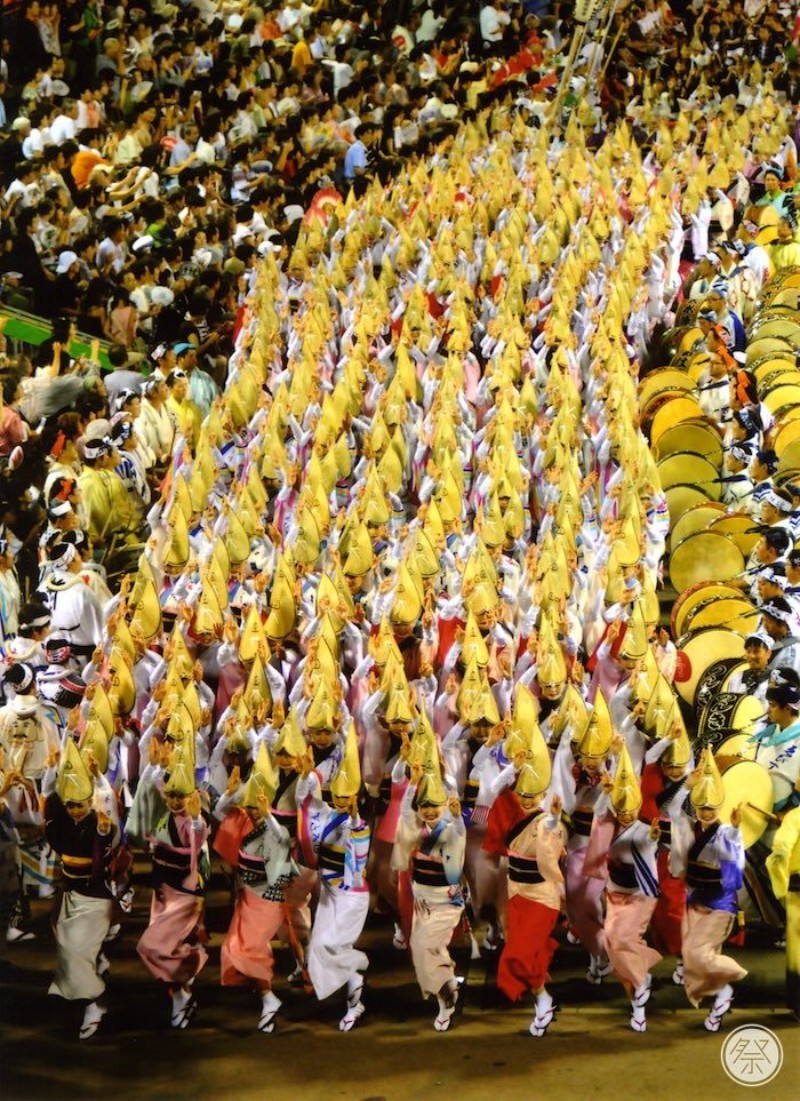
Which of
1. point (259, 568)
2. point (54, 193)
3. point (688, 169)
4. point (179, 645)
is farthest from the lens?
point (688, 169)

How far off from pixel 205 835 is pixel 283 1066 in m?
0.95

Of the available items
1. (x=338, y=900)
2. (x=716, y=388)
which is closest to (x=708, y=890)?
(x=338, y=900)

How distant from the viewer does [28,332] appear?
1183cm

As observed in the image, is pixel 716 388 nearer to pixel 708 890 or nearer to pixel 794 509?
pixel 794 509

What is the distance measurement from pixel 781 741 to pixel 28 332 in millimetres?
5382

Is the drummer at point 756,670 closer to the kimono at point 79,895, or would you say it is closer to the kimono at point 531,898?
the kimono at point 531,898

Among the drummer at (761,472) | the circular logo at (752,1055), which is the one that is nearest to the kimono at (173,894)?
the circular logo at (752,1055)

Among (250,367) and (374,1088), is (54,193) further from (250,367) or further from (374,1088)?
(374,1088)

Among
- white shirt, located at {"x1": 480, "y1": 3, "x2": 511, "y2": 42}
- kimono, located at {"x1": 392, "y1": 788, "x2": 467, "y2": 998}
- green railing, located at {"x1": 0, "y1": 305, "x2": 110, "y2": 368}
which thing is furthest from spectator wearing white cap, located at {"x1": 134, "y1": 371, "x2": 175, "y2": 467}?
white shirt, located at {"x1": 480, "y1": 3, "x2": 511, "y2": 42}

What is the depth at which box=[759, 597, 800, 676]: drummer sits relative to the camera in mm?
8961

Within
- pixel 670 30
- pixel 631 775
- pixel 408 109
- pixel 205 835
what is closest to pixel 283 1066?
pixel 205 835

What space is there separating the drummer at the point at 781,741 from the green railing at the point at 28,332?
5.08 metres

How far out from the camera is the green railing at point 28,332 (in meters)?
11.6

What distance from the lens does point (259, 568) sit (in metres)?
10.1
